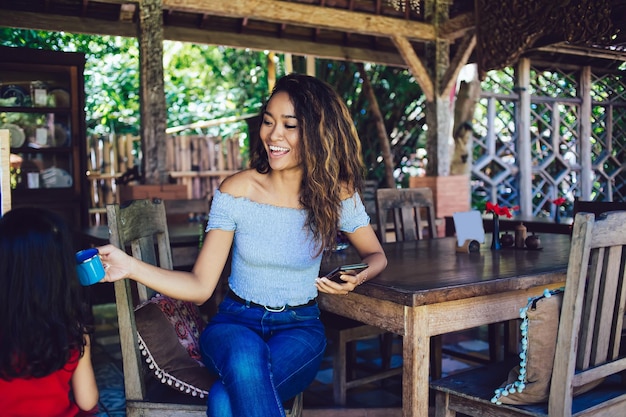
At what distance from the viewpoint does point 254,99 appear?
1266cm

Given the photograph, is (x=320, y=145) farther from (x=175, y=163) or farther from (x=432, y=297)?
(x=175, y=163)

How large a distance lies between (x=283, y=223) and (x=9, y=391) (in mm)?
967

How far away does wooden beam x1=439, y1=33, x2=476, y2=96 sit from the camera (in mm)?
6926

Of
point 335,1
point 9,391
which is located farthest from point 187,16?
point 9,391

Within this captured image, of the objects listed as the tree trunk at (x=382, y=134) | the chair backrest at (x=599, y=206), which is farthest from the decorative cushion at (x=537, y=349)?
the tree trunk at (x=382, y=134)

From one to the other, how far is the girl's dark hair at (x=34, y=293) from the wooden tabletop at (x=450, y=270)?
3.23ft

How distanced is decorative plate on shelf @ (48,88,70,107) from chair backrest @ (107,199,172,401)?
403 cm

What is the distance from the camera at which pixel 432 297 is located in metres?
2.02

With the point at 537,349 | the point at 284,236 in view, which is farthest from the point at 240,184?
the point at 537,349

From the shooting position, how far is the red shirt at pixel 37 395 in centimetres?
163

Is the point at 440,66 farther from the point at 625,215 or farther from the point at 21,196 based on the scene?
the point at 625,215

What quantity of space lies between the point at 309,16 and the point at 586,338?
5.14 metres

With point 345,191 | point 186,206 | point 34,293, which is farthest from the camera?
point 186,206

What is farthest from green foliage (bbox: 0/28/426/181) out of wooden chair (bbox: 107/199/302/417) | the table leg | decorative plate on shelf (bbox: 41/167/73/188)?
the table leg
